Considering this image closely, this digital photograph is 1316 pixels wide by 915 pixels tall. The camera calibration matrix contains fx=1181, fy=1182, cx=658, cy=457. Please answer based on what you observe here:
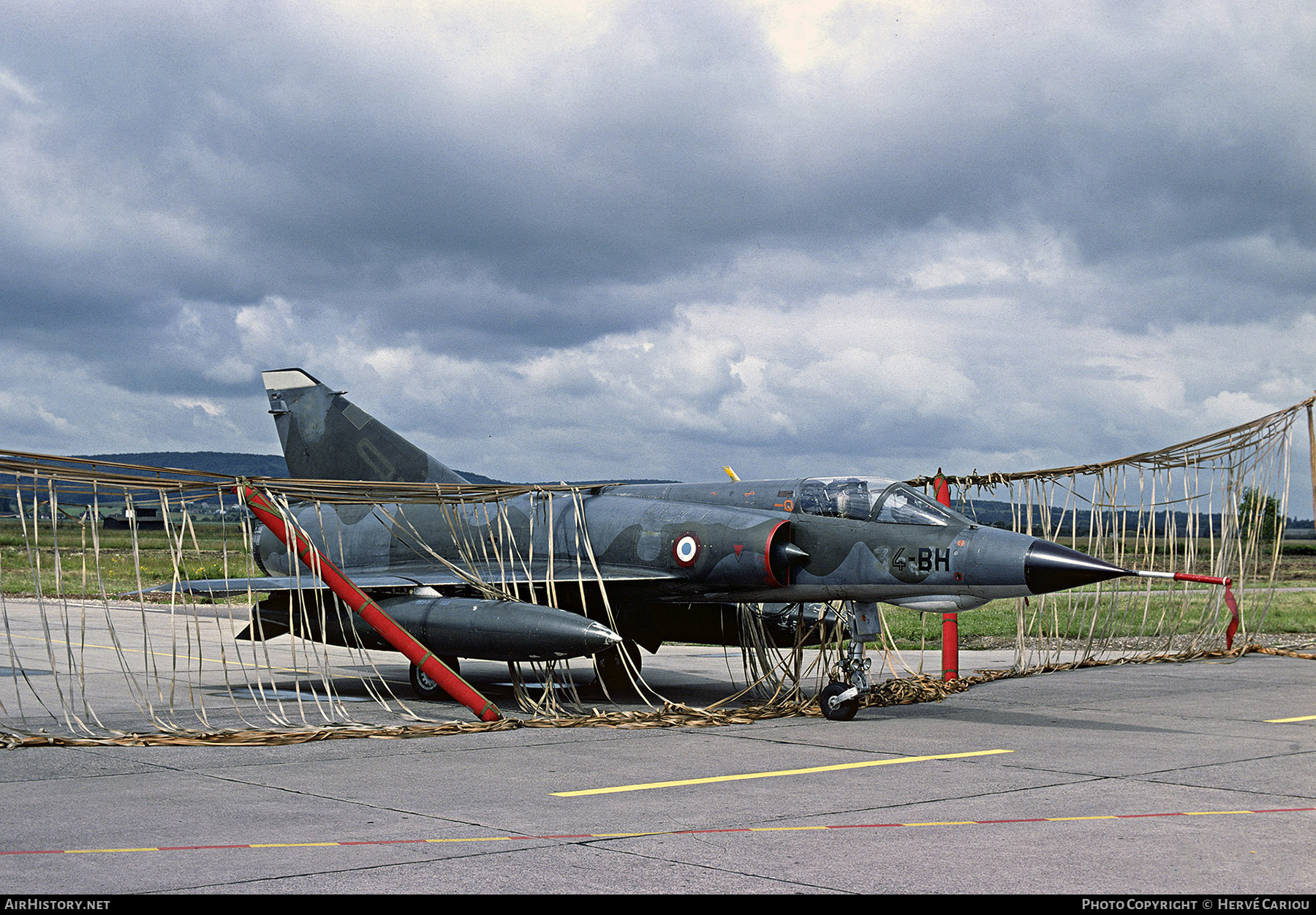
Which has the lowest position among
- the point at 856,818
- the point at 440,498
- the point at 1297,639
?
the point at 1297,639

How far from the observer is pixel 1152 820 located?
7188 millimetres

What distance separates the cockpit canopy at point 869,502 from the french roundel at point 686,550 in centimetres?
129

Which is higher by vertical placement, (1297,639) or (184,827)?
(184,827)

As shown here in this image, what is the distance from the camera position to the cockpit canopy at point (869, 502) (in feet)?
41.9

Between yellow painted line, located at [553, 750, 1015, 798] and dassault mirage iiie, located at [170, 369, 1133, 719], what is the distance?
7.71ft

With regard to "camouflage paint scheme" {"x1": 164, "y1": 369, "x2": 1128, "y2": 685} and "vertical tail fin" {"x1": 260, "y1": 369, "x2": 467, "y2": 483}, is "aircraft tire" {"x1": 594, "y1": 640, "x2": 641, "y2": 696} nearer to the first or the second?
"camouflage paint scheme" {"x1": 164, "y1": 369, "x2": 1128, "y2": 685}

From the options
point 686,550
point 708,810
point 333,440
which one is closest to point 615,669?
point 686,550

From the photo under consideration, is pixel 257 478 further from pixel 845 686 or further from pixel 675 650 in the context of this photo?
pixel 675 650

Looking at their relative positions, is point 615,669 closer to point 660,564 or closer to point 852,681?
point 660,564

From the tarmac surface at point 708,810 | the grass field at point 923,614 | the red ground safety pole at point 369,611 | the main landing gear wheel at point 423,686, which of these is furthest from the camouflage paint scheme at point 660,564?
the grass field at point 923,614

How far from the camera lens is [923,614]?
15469 mm

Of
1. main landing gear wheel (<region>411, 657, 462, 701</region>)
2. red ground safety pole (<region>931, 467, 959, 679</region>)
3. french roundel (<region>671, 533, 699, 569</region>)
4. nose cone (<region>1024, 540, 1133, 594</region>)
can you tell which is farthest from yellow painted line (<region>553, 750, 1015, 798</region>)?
main landing gear wheel (<region>411, 657, 462, 701</region>)
